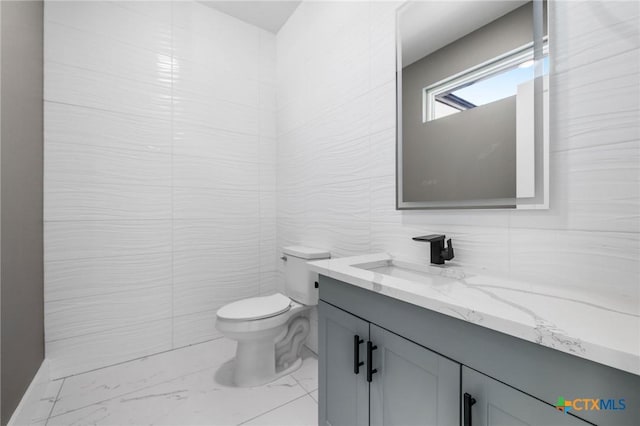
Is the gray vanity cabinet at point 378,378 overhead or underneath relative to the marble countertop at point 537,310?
underneath

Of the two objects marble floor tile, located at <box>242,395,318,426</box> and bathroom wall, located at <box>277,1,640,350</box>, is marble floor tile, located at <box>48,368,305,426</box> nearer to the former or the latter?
marble floor tile, located at <box>242,395,318,426</box>

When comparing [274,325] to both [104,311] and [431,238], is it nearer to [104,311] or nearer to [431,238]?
[431,238]

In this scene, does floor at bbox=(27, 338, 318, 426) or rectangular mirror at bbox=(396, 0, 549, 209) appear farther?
floor at bbox=(27, 338, 318, 426)

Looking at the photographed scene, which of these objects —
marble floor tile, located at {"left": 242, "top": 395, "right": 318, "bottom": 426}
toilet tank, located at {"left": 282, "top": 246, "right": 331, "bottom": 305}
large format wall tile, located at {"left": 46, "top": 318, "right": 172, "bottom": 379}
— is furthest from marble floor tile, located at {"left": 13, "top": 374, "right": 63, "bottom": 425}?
toilet tank, located at {"left": 282, "top": 246, "right": 331, "bottom": 305}

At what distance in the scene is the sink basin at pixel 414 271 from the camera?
41.0 inches

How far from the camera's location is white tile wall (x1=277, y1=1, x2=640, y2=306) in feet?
2.48

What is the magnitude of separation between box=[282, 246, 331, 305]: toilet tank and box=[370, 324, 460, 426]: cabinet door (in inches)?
34.7

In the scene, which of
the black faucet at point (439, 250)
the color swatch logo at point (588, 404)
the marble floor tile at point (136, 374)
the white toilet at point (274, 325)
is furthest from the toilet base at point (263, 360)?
the color swatch logo at point (588, 404)

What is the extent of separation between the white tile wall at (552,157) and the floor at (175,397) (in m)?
0.85

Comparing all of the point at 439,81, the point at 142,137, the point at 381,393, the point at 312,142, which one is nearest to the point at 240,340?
the point at 381,393

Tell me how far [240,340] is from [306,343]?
25.3 inches

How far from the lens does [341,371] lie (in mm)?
1068

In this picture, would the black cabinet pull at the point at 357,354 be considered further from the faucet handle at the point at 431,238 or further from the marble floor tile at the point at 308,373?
the marble floor tile at the point at 308,373

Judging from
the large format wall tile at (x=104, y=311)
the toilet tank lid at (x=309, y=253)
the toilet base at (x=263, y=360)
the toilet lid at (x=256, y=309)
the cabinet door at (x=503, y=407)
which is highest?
the toilet tank lid at (x=309, y=253)
